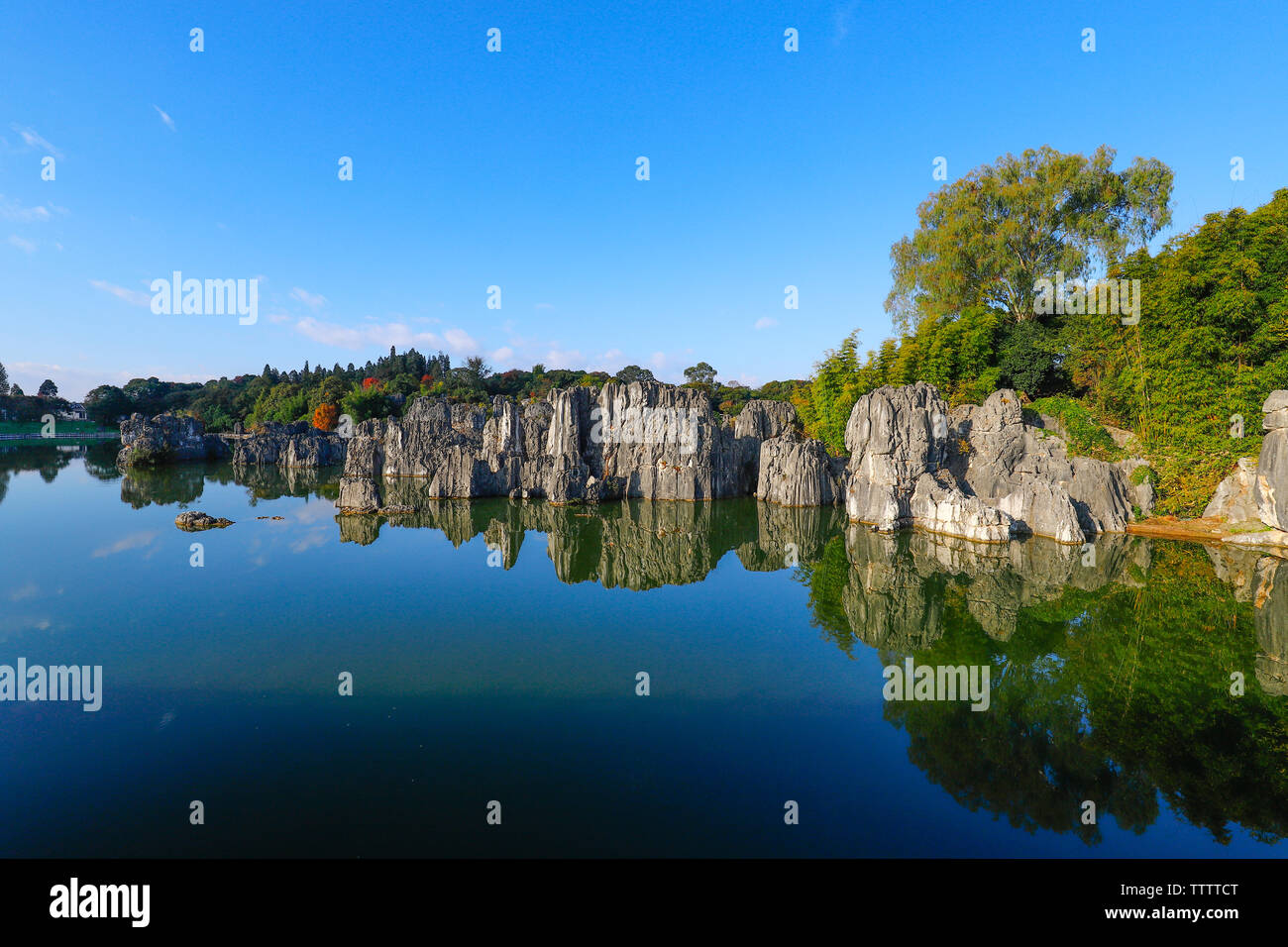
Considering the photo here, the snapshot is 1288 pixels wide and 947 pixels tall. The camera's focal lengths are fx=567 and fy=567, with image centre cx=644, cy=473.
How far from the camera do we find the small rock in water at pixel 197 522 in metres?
19.3

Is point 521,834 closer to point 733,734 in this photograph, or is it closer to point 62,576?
point 733,734

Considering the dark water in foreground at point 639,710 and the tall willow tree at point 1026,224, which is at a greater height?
the tall willow tree at point 1026,224

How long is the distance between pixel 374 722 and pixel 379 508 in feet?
58.7

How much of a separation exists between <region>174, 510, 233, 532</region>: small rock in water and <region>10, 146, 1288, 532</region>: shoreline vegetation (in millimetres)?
26818

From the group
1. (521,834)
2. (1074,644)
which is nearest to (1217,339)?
(1074,644)

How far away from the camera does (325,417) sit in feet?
182

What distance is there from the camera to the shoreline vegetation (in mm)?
17109

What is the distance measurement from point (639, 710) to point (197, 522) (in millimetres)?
19324

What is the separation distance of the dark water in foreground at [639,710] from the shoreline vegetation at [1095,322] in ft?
17.2

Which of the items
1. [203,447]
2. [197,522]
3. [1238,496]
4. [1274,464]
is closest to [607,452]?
[197,522]

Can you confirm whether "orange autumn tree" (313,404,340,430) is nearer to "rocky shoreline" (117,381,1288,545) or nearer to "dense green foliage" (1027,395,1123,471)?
"rocky shoreline" (117,381,1288,545)
